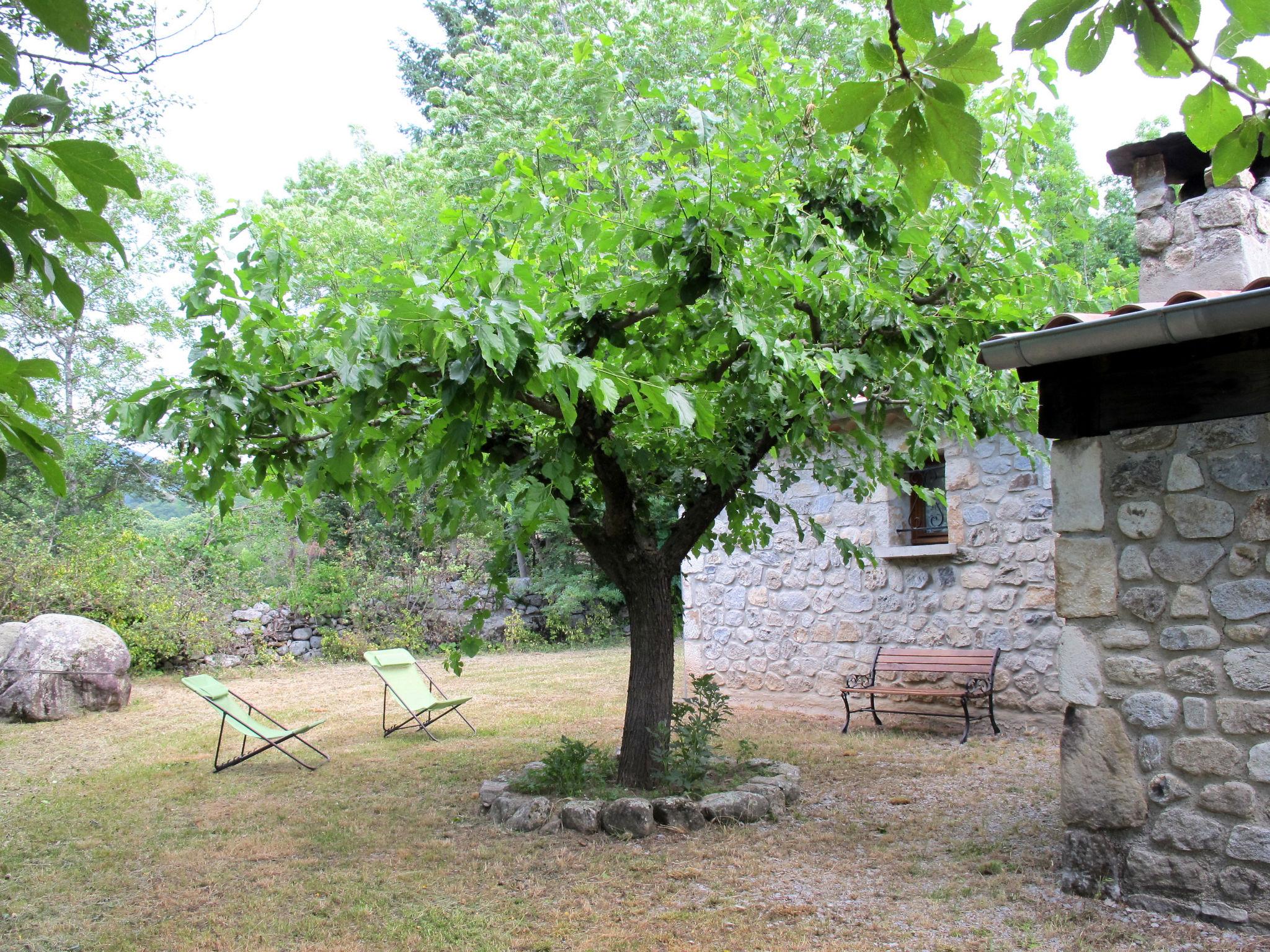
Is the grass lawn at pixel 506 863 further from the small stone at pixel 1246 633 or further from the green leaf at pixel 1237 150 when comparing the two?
the green leaf at pixel 1237 150

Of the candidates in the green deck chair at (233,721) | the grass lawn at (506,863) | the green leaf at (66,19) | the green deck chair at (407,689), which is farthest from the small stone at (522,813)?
the green leaf at (66,19)

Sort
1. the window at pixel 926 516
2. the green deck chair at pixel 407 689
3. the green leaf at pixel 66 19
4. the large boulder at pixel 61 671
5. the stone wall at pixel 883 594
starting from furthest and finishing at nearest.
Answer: the large boulder at pixel 61 671, the window at pixel 926 516, the green deck chair at pixel 407 689, the stone wall at pixel 883 594, the green leaf at pixel 66 19

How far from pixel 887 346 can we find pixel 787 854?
228cm

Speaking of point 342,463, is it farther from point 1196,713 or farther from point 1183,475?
point 1196,713

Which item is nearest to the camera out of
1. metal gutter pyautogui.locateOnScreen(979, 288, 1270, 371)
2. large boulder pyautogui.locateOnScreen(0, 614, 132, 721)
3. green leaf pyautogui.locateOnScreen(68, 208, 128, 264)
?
green leaf pyautogui.locateOnScreen(68, 208, 128, 264)

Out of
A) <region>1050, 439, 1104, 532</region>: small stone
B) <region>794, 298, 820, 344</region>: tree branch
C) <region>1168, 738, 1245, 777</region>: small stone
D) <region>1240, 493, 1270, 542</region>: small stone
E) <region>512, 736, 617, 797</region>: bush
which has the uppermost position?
<region>794, 298, 820, 344</region>: tree branch

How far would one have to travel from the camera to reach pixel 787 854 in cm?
391

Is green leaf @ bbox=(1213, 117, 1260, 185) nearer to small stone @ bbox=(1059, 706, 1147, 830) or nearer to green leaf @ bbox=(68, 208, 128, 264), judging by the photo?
green leaf @ bbox=(68, 208, 128, 264)

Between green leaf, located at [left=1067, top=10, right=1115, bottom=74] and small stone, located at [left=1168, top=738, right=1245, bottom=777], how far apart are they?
273cm

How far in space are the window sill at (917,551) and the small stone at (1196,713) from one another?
365 cm

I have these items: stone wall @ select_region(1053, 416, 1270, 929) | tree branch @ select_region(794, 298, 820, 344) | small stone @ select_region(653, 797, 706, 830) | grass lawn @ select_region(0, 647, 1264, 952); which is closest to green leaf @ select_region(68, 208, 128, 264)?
grass lawn @ select_region(0, 647, 1264, 952)

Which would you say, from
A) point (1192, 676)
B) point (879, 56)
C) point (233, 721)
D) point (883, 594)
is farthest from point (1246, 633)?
point (233, 721)

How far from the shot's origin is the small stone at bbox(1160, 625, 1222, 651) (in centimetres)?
305

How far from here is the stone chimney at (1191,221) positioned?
156 inches
